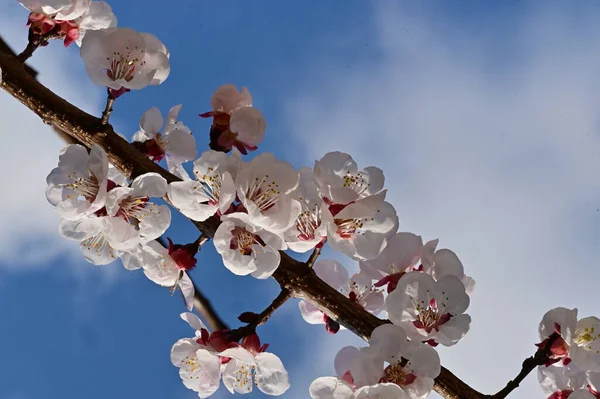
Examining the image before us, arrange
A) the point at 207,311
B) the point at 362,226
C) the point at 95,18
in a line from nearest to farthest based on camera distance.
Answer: the point at 362,226, the point at 95,18, the point at 207,311

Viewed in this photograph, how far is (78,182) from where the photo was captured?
6.61ft

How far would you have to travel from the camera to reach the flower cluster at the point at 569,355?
2205 millimetres

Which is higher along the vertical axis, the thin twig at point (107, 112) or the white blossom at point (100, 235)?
the thin twig at point (107, 112)

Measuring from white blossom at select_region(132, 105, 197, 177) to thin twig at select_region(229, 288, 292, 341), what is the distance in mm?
753

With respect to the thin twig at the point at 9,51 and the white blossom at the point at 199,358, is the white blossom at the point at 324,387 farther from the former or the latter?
the thin twig at the point at 9,51

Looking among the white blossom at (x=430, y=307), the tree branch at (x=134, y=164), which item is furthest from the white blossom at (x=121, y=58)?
the white blossom at (x=430, y=307)

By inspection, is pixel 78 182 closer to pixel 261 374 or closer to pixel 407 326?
pixel 261 374

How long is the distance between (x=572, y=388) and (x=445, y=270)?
2.54 ft

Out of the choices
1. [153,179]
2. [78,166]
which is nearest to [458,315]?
[153,179]

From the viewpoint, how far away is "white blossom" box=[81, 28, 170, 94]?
6.97ft

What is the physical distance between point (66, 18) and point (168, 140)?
628 mm

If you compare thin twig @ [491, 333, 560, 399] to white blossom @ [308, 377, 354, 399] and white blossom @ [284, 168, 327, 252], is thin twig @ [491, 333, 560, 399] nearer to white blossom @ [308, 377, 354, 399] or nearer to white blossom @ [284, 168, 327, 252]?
white blossom @ [308, 377, 354, 399]

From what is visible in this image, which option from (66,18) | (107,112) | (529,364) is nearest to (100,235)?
(107,112)

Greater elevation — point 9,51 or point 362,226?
point 9,51
